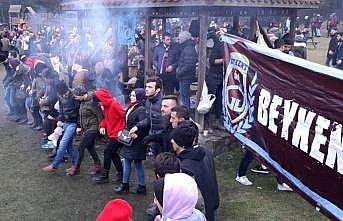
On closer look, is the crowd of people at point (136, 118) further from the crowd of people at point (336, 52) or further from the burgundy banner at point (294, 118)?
the burgundy banner at point (294, 118)

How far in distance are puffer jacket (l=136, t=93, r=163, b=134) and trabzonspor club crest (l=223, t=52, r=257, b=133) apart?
3.38 ft

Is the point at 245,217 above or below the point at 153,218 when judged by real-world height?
below

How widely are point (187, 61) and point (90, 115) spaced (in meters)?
2.30

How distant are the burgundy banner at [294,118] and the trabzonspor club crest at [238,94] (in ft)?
0.04

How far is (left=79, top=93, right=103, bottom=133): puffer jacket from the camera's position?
6082mm

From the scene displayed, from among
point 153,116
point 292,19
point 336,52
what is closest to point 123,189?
point 153,116

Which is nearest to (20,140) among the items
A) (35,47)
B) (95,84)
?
(95,84)

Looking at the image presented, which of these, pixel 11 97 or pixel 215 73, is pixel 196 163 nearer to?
pixel 215 73

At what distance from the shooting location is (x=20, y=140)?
8180mm

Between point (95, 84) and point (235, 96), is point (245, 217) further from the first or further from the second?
point (95, 84)

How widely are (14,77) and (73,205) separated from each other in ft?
17.4

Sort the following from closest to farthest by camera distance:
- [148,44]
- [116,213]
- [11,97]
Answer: [116,213] < [148,44] < [11,97]

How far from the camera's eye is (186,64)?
7625 millimetres

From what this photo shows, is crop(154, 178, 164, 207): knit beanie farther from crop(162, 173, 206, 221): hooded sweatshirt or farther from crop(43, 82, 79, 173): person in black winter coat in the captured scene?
crop(43, 82, 79, 173): person in black winter coat
